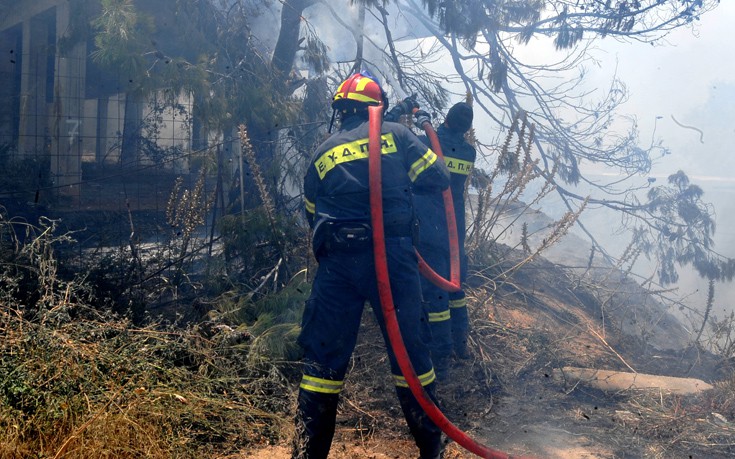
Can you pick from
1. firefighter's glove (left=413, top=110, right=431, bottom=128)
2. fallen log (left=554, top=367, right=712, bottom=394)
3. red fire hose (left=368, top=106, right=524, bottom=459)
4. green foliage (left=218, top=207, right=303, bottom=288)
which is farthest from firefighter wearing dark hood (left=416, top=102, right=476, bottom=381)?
green foliage (left=218, top=207, right=303, bottom=288)

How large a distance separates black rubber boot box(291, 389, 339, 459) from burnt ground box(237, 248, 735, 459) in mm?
400

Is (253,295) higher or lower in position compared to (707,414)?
higher

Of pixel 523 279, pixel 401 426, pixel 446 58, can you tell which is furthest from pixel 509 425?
pixel 446 58

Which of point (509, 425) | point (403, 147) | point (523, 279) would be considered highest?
point (403, 147)

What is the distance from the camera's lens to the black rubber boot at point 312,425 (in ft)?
10.3

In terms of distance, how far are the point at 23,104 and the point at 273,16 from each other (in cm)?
357

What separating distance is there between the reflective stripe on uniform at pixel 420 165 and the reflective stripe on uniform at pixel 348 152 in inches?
5.6

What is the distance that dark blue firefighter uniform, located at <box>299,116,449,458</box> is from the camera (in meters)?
3.17

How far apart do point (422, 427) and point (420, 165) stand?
1408 millimetres

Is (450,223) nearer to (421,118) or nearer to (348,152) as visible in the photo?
(421,118)

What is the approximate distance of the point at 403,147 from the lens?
3.45 meters

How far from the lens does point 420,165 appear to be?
3.42 metres

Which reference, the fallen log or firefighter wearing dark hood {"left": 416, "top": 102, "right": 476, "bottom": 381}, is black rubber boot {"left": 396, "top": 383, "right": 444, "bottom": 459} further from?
the fallen log

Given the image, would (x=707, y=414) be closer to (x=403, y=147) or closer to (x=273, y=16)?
(x=403, y=147)
